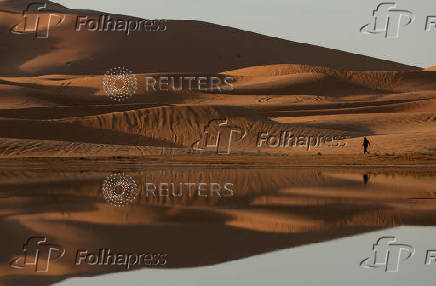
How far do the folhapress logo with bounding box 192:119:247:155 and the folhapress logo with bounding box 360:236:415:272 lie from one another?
27369 millimetres

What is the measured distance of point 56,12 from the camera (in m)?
120

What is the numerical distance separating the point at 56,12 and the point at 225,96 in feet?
180

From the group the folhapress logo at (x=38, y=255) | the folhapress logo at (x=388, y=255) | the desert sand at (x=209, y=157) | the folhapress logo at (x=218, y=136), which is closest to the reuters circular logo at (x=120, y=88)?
the desert sand at (x=209, y=157)

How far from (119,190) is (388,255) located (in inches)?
401

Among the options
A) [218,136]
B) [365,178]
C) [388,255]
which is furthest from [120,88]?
[388,255]

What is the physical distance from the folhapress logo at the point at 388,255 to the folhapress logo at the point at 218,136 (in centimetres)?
2737

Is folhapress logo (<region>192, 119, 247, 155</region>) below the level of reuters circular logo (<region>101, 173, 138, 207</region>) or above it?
above

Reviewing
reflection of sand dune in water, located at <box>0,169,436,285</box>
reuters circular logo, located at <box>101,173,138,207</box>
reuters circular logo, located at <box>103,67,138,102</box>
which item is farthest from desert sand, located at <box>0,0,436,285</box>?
reuters circular logo, located at <box>103,67,138,102</box>

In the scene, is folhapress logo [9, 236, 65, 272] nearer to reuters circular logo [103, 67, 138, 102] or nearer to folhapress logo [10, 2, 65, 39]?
reuters circular logo [103, 67, 138, 102]

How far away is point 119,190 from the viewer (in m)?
20.2

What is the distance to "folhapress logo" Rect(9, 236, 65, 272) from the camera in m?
10.5

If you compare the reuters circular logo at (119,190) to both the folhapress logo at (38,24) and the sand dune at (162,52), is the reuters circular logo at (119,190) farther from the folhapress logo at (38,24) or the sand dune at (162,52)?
the folhapress logo at (38,24)

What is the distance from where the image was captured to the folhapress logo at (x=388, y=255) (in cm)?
1027

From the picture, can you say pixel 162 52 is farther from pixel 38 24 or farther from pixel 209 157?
pixel 209 157
